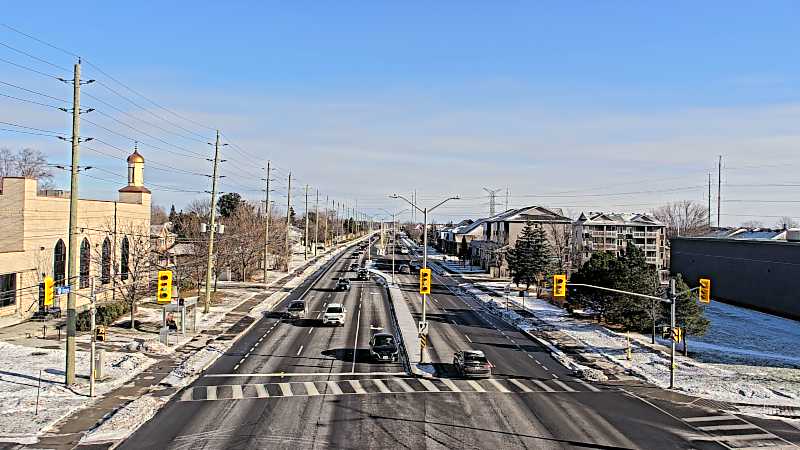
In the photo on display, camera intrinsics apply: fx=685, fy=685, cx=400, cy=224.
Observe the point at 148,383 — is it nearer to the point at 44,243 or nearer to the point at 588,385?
the point at 588,385

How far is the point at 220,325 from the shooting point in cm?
5291

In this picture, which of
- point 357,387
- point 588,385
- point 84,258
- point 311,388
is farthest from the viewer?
point 84,258

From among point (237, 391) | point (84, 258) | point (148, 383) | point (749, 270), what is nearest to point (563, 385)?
point (237, 391)

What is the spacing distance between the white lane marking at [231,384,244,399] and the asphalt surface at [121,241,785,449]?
48 millimetres

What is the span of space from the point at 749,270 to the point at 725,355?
35492 mm

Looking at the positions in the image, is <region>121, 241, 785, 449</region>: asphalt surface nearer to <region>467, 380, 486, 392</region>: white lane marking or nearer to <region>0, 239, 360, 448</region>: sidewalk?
<region>467, 380, 486, 392</region>: white lane marking

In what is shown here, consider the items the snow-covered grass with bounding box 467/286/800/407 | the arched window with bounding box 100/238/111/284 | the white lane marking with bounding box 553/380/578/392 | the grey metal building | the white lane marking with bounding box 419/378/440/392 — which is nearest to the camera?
the white lane marking with bounding box 419/378/440/392

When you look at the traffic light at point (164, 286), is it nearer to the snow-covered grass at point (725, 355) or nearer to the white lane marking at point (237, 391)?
the white lane marking at point (237, 391)

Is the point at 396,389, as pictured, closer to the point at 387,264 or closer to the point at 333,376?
the point at 333,376

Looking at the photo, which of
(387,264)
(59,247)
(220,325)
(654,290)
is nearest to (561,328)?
(654,290)

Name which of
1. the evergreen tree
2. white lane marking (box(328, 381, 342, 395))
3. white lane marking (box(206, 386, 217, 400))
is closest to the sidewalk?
white lane marking (box(206, 386, 217, 400))

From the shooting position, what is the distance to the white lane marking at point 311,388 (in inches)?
1247

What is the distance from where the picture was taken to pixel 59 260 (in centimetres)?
5444

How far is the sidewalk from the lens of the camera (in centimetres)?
2503
